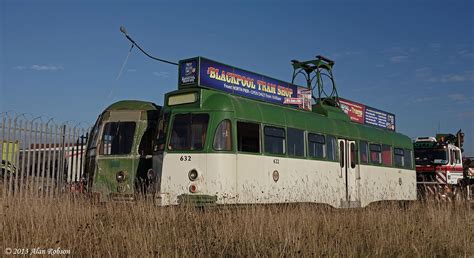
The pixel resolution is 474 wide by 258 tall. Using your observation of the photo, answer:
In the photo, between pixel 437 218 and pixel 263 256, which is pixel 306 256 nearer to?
pixel 263 256

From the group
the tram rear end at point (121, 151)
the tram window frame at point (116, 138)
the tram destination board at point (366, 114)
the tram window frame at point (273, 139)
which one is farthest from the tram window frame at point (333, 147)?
the tram destination board at point (366, 114)

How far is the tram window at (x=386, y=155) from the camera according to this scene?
17.2m

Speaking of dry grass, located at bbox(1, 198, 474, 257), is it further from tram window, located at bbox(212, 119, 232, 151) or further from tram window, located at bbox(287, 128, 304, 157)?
tram window, located at bbox(287, 128, 304, 157)

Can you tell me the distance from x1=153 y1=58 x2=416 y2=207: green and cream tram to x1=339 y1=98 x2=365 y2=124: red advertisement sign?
5.76 m

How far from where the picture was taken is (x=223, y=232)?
24.9ft

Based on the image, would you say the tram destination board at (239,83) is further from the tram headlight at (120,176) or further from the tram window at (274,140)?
the tram headlight at (120,176)

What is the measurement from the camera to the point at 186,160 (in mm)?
10539

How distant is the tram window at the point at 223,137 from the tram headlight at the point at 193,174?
680 millimetres

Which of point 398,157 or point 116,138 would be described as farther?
point 398,157

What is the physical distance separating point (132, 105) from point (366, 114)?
13572 millimetres

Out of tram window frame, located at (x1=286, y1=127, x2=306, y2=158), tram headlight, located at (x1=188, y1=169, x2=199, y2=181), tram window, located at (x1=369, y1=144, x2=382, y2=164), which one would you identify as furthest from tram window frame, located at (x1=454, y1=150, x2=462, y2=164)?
tram headlight, located at (x1=188, y1=169, x2=199, y2=181)

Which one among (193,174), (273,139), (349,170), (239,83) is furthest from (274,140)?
(349,170)

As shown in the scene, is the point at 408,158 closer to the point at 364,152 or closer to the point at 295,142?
the point at 364,152

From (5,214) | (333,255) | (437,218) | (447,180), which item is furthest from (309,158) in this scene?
(447,180)
